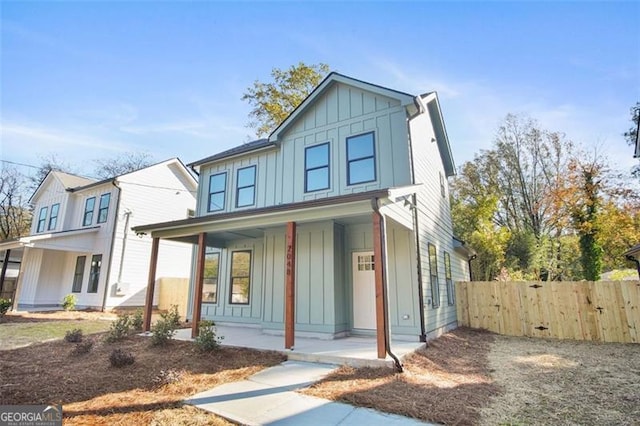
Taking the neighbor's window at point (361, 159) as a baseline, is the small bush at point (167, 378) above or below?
below

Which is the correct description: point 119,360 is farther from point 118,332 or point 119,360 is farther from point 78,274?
point 78,274

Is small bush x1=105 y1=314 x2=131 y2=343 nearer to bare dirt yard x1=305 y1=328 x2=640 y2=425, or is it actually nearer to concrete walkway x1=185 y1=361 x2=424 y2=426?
concrete walkway x1=185 y1=361 x2=424 y2=426

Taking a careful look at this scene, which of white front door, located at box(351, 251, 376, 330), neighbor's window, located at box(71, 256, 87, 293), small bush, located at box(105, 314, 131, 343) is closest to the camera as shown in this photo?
small bush, located at box(105, 314, 131, 343)

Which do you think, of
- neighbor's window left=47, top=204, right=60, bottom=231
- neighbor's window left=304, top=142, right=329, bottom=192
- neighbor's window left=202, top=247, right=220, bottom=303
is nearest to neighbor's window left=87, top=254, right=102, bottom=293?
neighbor's window left=47, top=204, right=60, bottom=231

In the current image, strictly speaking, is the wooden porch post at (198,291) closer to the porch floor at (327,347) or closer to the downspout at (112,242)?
the porch floor at (327,347)

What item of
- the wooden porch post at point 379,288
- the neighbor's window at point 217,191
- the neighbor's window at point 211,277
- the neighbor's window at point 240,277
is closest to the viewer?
the wooden porch post at point 379,288

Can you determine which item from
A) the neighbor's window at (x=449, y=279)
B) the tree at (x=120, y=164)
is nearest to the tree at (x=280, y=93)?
the tree at (x=120, y=164)

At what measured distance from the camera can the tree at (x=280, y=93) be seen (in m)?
21.8

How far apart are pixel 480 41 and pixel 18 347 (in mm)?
14520

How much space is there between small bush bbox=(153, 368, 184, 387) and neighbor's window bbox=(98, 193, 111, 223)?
1417 centimetres

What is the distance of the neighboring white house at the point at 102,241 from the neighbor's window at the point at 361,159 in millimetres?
12779

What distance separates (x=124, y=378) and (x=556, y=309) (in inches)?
468

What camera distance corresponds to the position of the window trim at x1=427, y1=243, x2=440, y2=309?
913cm

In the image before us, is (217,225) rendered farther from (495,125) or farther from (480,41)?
(495,125)
